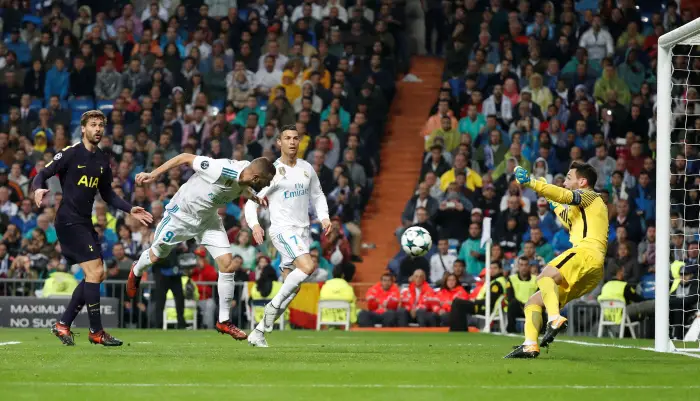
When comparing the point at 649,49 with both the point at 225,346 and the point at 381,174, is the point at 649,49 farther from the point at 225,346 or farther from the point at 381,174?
the point at 225,346

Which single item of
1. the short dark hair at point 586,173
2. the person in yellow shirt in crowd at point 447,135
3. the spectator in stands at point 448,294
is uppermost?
the person in yellow shirt in crowd at point 447,135

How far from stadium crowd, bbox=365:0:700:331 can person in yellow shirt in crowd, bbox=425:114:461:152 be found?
1.2 inches

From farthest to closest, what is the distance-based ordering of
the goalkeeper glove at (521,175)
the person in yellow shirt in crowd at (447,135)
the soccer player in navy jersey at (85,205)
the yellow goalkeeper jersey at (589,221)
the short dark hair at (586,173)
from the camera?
the person in yellow shirt in crowd at (447,135) → the soccer player in navy jersey at (85,205) → the short dark hair at (586,173) → the yellow goalkeeper jersey at (589,221) → the goalkeeper glove at (521,175)

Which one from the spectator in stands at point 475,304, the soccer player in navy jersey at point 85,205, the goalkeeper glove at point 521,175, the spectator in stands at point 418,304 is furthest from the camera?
the spectator in stands at point 418,304

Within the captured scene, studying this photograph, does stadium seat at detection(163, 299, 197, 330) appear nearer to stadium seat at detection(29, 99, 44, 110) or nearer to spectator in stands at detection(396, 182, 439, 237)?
spectator in stands at detection(396, 182, 439, 237)

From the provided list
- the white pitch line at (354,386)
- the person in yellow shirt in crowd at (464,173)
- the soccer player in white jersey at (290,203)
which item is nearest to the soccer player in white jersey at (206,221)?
the soccer player in white jersey at (290,203)

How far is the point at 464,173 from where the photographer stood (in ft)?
81.4

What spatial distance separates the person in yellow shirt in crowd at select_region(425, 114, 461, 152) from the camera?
1022 inches

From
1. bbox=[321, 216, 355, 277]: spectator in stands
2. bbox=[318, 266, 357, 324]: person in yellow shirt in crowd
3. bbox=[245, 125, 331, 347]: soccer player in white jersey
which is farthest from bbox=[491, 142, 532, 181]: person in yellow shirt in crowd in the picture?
bbox=[245, 125, 331, 347]: soccer player in white jersey

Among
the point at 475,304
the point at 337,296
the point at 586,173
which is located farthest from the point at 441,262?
the point at 586,173

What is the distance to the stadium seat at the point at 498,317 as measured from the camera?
20531 mm

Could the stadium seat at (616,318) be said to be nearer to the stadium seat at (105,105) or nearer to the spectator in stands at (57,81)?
the stadium seat at (105,105)

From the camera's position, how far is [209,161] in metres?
12.8

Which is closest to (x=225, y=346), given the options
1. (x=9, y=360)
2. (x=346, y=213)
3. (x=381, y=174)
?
(x=9, y=360)
